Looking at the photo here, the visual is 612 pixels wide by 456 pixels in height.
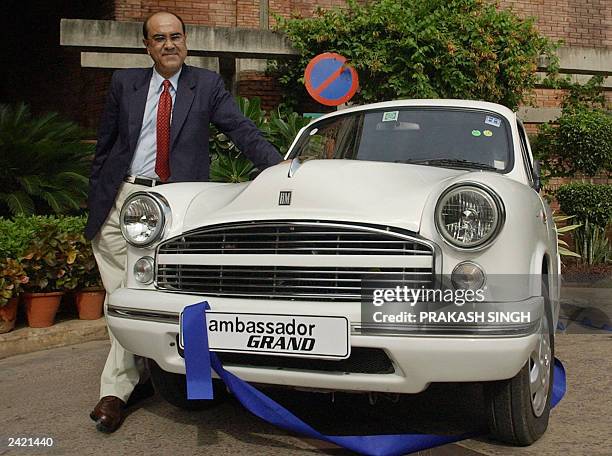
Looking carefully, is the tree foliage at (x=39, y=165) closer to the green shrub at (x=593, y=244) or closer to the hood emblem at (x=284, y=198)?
the hood emblem at (x=284, y=198)

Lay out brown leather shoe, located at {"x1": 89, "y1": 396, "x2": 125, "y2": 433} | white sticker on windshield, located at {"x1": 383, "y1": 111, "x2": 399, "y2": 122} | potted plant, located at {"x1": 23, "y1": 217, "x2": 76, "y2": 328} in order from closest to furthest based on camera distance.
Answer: brown leather shoe, located at {"x1": 89, "y1": 396, "x2": 125, "y2": 433} → white sticker on windshield, located at {"x1": 383, "y1": 111, "x2": 399, "y2": 122} → potted plant, located at {"x1": 23, "y1": 217, "x2": 76, "y2": 328}

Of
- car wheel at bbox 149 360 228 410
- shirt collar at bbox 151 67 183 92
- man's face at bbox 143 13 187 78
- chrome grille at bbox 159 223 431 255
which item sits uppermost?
man's face at bbox 143 13 187 78

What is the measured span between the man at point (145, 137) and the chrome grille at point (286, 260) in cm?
68

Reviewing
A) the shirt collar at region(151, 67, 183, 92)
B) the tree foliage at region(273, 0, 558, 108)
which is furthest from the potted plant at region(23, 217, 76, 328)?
the tree foliage at region(273, 0, 558, 108)

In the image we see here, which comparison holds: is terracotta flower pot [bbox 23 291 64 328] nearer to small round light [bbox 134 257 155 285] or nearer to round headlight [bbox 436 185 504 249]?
small round light [bbox 134 257 155 285]

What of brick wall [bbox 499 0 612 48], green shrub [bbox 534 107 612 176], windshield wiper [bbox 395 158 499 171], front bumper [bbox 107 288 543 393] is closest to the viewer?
front bumper [bbox 107 288 543 393]

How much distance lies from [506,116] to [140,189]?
6.65 ft

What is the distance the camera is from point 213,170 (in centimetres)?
816

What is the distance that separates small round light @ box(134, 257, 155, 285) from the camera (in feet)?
10.6

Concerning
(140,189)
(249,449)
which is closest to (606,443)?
(249,449)

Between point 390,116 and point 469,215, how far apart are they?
1522mm

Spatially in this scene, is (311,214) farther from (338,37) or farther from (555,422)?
(338,37)

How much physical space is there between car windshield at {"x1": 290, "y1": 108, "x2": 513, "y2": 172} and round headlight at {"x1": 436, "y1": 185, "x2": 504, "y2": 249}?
92 cm

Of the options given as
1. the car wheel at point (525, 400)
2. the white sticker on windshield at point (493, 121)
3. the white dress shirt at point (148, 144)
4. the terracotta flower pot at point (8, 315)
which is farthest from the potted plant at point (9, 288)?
the car wheel at point (525, 400)
